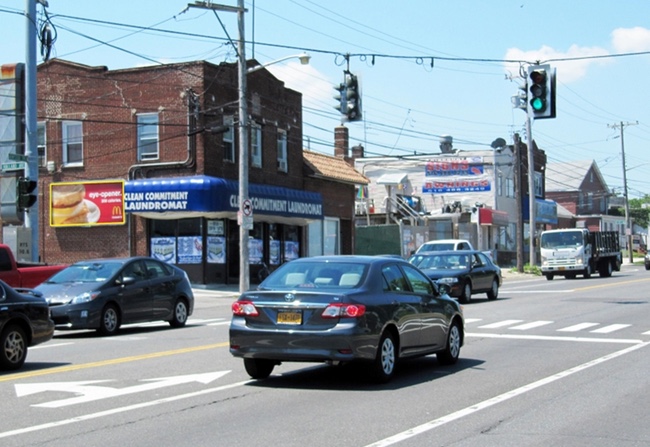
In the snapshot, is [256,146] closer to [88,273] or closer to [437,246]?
[437,246]

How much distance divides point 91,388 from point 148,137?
2441 centimetres

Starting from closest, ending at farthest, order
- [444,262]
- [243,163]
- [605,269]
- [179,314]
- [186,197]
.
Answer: [179,314] → [444,262] → [243,163] → [186,197] → [605,269]

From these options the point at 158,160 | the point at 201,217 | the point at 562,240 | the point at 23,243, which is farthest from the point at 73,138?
the point at 562,240

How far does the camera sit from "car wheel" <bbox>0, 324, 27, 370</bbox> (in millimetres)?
12375

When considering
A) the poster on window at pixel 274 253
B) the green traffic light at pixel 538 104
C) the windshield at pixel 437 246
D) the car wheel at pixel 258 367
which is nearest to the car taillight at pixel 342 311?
the car wheel at pixel 258 367

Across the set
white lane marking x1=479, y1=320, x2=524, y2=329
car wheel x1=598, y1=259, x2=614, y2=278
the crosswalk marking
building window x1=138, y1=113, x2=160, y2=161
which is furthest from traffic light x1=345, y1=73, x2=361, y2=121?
car wheel x1=598, y1=259, x2=614, y2=278

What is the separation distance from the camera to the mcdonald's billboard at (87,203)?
3447cm

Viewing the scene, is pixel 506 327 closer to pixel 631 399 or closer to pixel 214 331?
pixel 214 331

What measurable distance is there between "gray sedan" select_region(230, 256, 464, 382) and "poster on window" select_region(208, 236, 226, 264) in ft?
73.8

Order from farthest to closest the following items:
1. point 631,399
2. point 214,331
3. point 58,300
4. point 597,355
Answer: point 214,331, point 58,300, point 597,355, point 631,399

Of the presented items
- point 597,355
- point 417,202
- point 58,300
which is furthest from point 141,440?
point 417,202

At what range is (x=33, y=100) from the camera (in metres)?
24.0

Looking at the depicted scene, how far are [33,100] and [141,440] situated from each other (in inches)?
702

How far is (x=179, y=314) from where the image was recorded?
20031mm
